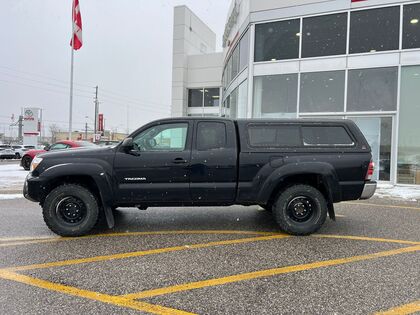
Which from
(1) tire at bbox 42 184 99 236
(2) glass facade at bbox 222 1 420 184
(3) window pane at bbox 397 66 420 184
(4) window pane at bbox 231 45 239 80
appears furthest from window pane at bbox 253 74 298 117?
(1) tire at bbox 42 184 99 236

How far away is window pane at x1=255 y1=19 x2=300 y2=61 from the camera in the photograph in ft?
44.9

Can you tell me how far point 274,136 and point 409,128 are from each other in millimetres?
8673

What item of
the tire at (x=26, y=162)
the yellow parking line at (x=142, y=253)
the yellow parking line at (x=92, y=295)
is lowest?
the yellow parking line at (x=92, y=295)

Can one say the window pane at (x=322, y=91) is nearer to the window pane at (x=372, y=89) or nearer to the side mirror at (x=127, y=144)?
the window pane at (x=372, y=89)

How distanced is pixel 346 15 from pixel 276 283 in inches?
468

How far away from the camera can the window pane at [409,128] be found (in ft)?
39.7

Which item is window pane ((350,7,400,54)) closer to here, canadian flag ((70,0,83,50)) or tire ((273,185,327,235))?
tire ((273,185,327,235))

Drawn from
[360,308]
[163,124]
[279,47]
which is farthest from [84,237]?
[279,47]

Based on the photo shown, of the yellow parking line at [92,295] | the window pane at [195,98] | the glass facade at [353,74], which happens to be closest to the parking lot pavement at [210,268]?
the yellow parking line at [92,295]

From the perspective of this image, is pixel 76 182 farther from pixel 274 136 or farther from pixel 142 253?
pixel 274 136

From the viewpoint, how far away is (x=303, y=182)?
574 centimetres

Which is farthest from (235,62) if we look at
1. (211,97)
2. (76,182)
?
(76,182)

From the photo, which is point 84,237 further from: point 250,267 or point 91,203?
point 250,267

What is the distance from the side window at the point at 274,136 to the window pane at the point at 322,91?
8.16m
